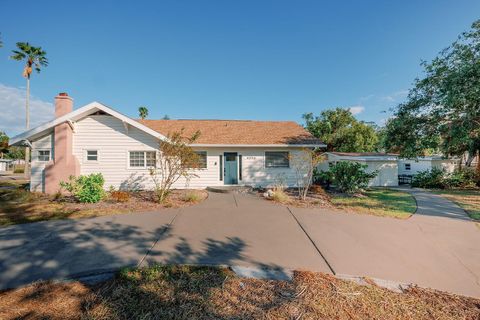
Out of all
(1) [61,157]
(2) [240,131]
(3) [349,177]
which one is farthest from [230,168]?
(1) [61,157]

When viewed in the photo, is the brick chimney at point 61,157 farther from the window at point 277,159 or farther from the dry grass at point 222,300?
the window at point 277,159

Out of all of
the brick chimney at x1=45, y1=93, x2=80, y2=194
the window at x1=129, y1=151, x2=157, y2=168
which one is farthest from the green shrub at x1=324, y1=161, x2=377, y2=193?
the brick chimney at x1=45, y1=93, x2=80, y2=194

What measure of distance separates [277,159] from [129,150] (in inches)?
356

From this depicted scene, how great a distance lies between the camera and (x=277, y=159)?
13891mm

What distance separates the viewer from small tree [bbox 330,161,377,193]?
11520 millimetres

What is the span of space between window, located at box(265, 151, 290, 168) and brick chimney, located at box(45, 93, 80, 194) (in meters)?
10.8

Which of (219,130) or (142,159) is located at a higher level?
(219,130)

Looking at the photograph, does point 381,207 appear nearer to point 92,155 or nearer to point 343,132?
point 92,155

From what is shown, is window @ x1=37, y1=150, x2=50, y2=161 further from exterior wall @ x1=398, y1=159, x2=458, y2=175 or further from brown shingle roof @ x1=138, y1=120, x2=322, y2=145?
exterior wall @ x1=398, y1=159, x2=458, y2=175

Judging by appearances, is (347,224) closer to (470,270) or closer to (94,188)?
(470,270)

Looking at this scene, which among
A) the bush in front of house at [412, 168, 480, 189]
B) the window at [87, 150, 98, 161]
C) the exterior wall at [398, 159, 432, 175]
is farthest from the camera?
the exterior wall at [398, 159, 432, 175]

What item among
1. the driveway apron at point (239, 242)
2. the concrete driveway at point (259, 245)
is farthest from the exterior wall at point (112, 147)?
the driveway apron at point (239, 242)

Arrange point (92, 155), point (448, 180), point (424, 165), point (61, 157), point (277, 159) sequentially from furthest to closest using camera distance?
point (424, 165) → point (448, 180) → point (277, 159) → point (92, 155) → point (61, 157)

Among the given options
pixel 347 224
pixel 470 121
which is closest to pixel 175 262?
pixel 347 224
